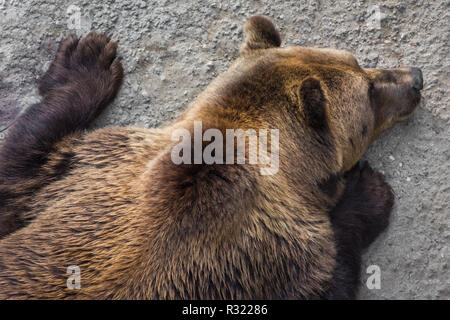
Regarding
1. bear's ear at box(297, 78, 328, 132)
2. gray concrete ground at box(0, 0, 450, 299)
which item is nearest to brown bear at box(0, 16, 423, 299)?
bear's ear at box(297, 78, 328, 132)

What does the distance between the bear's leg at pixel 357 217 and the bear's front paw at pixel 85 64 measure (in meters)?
1.93

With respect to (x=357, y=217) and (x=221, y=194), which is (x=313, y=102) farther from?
(x=357, y=217)

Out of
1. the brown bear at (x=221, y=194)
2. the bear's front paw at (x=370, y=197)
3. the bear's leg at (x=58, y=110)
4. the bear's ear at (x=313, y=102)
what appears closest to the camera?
the brown bear at (x=221, y=194)

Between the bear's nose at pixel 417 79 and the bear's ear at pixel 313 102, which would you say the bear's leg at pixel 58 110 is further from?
the bear's nose at pixel 417 79

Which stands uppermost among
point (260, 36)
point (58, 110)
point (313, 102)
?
point (260, 36)

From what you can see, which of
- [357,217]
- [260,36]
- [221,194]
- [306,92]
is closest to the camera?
[221,194]

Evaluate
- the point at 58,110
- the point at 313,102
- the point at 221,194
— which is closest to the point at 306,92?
the point at 313,102

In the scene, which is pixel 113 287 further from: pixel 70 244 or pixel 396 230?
pixel 396 230

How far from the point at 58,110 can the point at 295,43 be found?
72.9 inches

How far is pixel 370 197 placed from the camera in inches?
133

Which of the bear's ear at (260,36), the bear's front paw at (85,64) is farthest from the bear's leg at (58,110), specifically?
the bear's ear at (260,36)

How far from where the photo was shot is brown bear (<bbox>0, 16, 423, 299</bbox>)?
8.63ft

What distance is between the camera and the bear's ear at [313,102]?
273 cm
